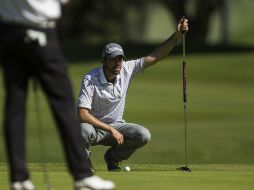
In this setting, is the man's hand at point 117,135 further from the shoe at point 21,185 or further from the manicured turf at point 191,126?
the shoe at point 21,185

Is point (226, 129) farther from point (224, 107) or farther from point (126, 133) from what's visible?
point (126, 133)

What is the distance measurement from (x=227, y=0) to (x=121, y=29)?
50.7ft

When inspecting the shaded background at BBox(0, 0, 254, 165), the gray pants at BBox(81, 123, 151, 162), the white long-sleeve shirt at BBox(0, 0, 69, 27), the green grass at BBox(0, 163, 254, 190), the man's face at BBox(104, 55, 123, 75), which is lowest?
the shaded background at BBox(0, 0, 254, 165)

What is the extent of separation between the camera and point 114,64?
1016 cm

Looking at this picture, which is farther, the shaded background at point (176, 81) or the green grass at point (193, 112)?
the shaded background at point (176, 81)

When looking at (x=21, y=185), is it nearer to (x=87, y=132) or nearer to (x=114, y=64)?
(x=87, y=132)

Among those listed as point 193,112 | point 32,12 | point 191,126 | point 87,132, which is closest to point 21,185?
point 32,12

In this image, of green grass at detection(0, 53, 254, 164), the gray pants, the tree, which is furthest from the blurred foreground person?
the tree

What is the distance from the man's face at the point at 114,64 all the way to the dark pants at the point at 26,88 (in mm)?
3349

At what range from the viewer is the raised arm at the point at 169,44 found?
9.71 meters

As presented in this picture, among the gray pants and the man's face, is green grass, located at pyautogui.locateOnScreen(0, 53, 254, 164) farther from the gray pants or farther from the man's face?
the man's face

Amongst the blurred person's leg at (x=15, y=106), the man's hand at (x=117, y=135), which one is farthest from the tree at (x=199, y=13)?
the blurred person's leg at (x=15, y=106)

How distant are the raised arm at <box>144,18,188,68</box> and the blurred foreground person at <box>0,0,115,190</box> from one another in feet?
10.1

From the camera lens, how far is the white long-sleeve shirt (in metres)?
6.60
